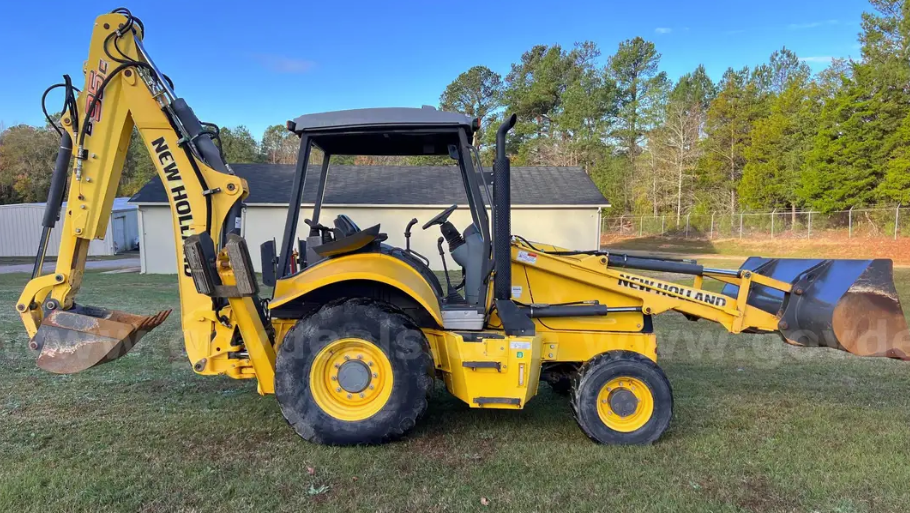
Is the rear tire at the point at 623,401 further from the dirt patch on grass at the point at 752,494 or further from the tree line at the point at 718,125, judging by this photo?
the tree line at the point at 718,125

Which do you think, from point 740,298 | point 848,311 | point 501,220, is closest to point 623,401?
point 740,298

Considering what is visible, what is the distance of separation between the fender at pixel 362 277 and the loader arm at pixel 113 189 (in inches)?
15.5

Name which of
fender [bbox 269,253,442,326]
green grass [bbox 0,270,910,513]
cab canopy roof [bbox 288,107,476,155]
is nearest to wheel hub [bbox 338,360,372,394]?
green grass [bbox 0,270,910,513]

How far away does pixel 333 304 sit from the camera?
12.9 ft

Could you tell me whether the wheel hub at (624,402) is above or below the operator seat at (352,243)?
below

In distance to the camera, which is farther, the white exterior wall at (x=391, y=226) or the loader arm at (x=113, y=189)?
the white exterior wall at (x=391, y=226)

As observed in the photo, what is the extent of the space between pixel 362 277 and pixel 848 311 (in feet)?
11.5

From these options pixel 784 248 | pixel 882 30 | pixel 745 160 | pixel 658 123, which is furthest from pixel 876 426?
pixel 658 123

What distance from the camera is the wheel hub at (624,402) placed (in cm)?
406

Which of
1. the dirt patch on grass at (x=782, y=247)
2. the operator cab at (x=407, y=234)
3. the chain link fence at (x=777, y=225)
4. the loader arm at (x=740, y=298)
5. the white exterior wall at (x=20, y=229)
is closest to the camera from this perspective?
the operator cab at (x=407, y=234)

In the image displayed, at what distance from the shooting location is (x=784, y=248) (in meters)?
26.7

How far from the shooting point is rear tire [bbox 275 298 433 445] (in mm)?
3828

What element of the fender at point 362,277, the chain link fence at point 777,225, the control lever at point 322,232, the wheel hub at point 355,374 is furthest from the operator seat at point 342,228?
the chain link fence at point 777,225

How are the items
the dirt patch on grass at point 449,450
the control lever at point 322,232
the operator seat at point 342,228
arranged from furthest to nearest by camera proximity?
the control lever at point 322,232 → the operator seat at point 342,228 → the dirt patch on grass at point 449,450
